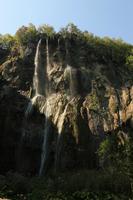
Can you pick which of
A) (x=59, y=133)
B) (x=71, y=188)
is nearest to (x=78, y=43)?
(x=59, y=133)

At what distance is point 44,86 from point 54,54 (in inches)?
165

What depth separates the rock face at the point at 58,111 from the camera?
26297 millimetres

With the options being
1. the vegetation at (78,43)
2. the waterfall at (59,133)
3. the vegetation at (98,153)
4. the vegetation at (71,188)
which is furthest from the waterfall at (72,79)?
the vegetation at (71,188)

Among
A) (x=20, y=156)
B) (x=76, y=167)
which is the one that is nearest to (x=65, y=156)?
(x=76, y=167)

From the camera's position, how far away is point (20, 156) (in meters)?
27.0

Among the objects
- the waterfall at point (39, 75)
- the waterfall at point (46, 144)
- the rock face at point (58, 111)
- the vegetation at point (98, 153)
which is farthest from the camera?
the waterfall at point (39, 75)

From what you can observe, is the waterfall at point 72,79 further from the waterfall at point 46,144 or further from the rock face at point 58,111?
the waterfall at point 46,144

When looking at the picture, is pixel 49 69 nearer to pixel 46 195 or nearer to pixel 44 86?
pixel 44 86

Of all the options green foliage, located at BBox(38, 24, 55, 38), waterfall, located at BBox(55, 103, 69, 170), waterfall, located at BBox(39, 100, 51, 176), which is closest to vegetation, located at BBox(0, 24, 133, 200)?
green foliage, located at BBox(38, 24, 55, 38)

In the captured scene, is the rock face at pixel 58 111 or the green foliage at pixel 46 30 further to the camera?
the green foliage at pixel 46 30

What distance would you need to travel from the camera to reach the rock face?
26.3 metres

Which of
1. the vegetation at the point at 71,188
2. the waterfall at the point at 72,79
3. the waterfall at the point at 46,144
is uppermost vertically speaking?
the waterfall at the point at 72,79

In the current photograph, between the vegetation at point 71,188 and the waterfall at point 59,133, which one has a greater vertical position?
the waterfall at point 59,133

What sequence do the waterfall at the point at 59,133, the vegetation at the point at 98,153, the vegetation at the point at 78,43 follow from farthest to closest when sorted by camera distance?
the vegetation at the point at 78,43
the waterfall at the point at 59,133
the vegetation at the point at 98,153
